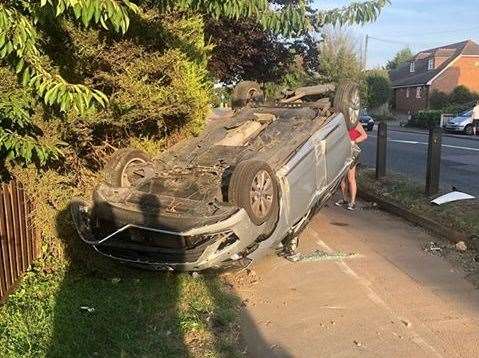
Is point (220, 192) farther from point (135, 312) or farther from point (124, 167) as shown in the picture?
point (135, 312)

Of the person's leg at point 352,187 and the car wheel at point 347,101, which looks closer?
the car wheel at point 347,101

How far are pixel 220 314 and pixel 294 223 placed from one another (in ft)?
4.12

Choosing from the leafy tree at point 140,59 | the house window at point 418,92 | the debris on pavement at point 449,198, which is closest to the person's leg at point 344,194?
the debris on pavement at point 449,198

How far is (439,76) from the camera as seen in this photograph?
54.6 metres

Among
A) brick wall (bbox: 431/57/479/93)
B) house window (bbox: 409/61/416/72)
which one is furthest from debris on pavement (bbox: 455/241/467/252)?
house window (bbox: 409/61/416/72)

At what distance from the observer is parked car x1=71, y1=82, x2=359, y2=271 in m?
4.63

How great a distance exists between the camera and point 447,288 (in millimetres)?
5246

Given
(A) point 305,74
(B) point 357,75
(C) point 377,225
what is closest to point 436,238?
(C) point 377,225

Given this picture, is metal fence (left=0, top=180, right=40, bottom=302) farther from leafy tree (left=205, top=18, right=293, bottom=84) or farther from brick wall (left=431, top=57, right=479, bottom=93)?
brick wall (left=431, top=57, right=479, bottom=93)

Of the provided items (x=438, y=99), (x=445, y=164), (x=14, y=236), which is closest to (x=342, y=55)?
(x=438, y=99)

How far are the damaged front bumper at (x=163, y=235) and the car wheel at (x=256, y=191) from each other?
92mm

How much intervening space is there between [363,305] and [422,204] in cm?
360

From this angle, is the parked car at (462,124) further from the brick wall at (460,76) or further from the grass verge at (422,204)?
the grass verge at (422,204)

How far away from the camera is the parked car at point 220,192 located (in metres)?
4.63
